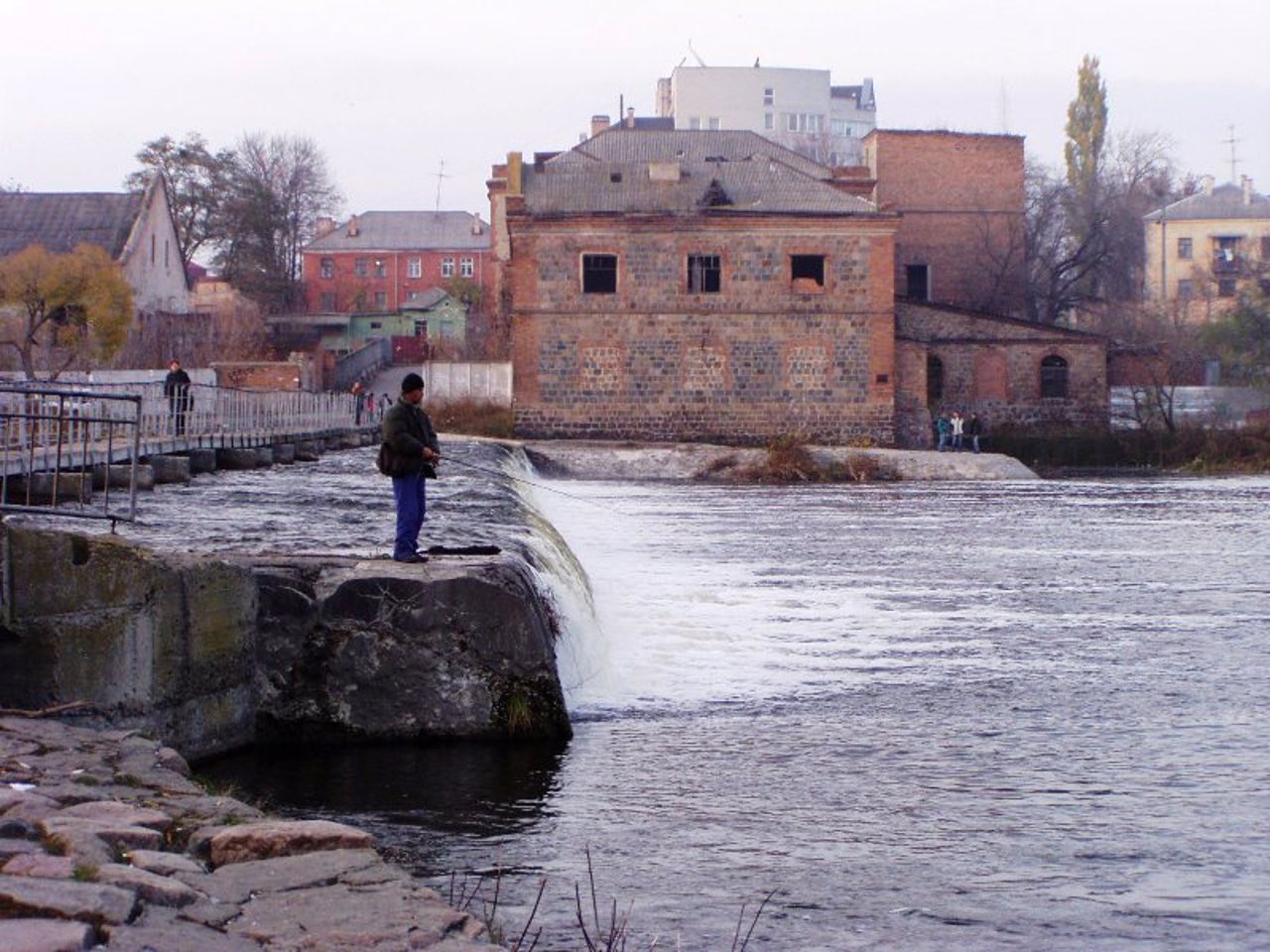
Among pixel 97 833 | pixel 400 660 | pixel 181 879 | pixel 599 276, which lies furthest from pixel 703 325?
pixel 181 879

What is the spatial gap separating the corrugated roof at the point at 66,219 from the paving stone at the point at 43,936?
47328 millimetres

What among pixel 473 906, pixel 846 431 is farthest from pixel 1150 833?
pixel 846 431

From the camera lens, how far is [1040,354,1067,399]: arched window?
5006cm

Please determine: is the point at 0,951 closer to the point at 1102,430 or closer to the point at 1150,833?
the point at 1150,833

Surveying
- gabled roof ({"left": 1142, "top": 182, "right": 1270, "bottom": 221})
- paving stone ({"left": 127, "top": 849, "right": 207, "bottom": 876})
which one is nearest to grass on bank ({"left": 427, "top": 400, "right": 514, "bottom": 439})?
paving stone ({"left": 127, "top": 849, "right": 207, "bottom": 876})

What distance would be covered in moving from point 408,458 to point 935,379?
40048mm

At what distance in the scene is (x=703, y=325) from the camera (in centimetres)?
4697

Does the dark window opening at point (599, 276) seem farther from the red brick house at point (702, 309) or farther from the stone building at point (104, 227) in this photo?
the stone building at point (104, 227)

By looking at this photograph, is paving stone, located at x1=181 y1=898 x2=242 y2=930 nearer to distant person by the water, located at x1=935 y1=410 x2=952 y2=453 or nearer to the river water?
the river water

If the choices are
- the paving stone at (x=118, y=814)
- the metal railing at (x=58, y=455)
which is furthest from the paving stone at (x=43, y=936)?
the metal railing at (x=58, y=455)

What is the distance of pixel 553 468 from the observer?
141ft

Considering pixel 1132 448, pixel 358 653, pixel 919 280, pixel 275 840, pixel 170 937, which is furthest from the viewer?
pixel 919 280

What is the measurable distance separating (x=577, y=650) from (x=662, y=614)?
11.4 ft

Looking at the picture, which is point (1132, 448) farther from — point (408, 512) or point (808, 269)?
point (408, 512)
